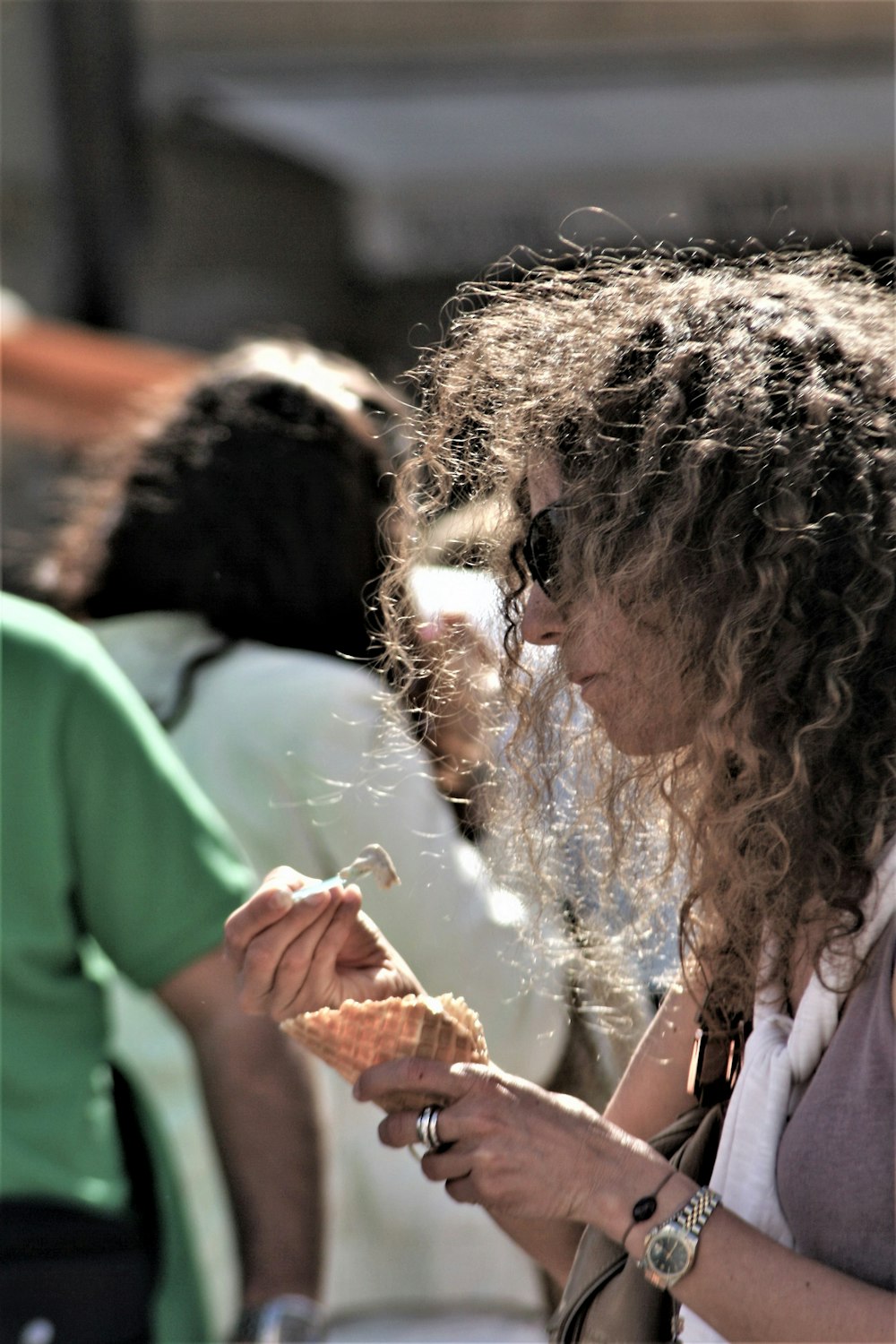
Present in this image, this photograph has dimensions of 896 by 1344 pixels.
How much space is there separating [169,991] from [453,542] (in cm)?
71

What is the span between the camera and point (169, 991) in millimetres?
1763

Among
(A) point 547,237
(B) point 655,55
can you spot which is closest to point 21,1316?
(A) point 547,237

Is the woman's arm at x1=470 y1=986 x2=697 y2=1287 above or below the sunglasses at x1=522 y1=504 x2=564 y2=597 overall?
below

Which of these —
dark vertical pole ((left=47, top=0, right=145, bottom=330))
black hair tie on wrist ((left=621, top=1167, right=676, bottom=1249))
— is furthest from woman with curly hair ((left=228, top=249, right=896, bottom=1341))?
dark vertical pole ((left=47, top=0, right=145, bottom=330))

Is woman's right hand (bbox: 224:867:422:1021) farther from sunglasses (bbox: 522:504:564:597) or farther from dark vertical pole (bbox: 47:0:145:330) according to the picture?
dark vertical pole (bbox: 47:0:145:330)

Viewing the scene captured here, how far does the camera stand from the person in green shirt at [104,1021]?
5.40 feet

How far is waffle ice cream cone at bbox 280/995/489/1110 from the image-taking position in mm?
1166

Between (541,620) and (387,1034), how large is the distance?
0.35m

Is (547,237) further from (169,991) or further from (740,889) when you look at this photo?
(740,889)

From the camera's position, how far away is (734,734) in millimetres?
1175

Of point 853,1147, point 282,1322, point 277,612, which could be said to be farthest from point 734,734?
point 277,612

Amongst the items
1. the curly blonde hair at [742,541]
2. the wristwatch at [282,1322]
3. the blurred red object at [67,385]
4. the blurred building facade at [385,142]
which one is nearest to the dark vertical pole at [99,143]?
the blurred building facade at [385,142]

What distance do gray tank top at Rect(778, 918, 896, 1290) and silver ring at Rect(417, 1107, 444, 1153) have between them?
267 millimetres

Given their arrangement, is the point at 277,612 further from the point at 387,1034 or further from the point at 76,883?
the point at 387,1034
